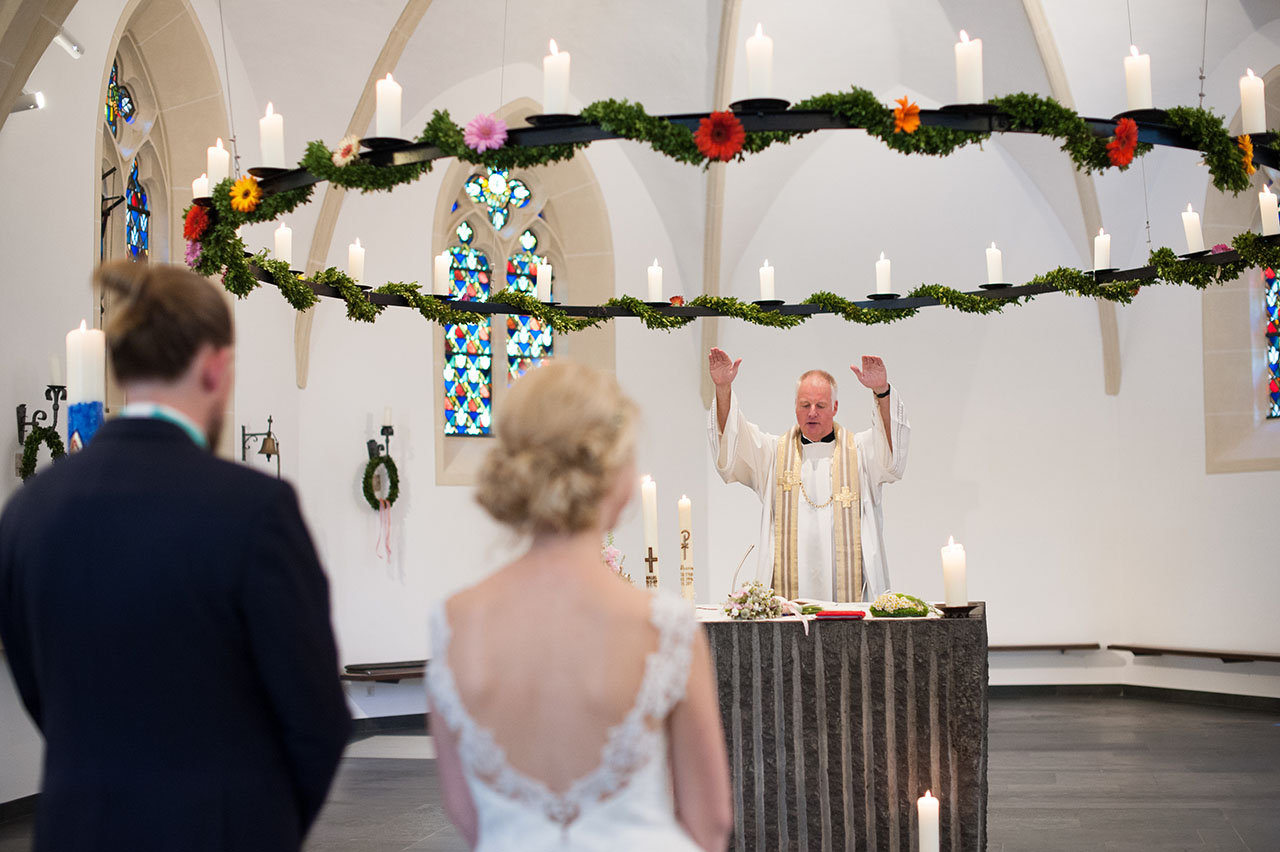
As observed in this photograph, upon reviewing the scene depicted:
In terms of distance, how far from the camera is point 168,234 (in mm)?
7828

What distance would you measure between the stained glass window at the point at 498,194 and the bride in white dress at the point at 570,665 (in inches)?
330

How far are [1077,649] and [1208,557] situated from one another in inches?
49.1

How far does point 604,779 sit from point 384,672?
7172mm

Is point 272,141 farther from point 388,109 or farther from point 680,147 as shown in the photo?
point 680,147

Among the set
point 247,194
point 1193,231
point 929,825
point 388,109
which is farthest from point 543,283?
point 929,825

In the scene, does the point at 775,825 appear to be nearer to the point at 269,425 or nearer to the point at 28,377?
the point at 28,377

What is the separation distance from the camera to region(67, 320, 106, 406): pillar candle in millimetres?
3172

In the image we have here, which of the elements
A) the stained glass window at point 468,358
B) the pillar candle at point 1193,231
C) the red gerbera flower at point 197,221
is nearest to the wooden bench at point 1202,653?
the pillar candle at point 1193,231

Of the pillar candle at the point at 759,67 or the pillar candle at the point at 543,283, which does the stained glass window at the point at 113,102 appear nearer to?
the pillar candle at the point at 543,283

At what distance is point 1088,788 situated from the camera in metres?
6.19

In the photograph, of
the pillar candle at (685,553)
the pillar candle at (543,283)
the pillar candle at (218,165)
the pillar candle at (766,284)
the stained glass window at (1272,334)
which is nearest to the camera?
the pillar candle at (218,165)

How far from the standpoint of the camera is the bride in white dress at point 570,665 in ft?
5.34

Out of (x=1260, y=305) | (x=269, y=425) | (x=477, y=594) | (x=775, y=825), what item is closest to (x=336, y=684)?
(x=477, y=594)

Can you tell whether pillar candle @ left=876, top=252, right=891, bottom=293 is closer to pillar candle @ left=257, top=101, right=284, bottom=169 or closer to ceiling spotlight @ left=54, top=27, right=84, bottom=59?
pillar candle @ left=257, top=101, right=284, bottom=169
